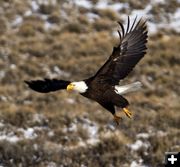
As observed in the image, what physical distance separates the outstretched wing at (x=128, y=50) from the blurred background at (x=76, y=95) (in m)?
3.53

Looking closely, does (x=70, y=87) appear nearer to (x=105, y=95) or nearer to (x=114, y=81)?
(x=105, y=95)

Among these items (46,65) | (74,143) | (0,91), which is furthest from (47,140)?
(46,65)

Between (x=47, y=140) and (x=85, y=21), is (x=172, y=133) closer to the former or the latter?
(x=47, y=140)

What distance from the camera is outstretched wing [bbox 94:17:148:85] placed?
6.44 metres

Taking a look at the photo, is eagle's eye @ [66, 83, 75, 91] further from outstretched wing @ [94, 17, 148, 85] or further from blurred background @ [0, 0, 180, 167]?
blurred background @ [0, 0, 180, 167]

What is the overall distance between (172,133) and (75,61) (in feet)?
22.2

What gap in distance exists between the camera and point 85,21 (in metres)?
21.8

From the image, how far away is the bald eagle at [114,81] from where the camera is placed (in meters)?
6.05

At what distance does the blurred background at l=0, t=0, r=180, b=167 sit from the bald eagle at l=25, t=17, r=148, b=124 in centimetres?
351

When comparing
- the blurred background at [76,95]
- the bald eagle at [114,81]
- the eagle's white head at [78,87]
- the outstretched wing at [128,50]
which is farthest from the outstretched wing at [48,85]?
the blurred background at [76,95]

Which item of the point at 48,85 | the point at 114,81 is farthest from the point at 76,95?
the point at 114,81

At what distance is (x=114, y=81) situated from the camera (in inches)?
251

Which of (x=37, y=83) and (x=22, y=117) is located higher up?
(x=37, y=83)

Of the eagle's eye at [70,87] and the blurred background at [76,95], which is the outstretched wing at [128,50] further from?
the blurred background at [76,95]
